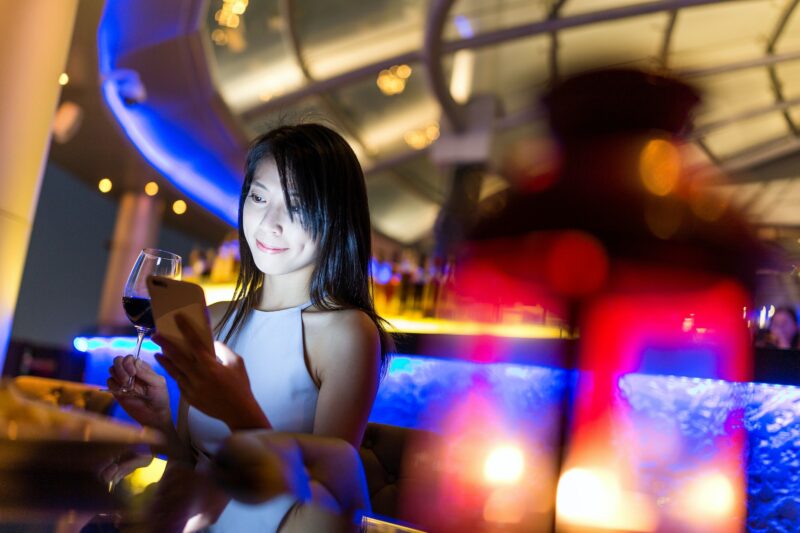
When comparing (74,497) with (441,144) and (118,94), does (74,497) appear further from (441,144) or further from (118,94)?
(441,144)

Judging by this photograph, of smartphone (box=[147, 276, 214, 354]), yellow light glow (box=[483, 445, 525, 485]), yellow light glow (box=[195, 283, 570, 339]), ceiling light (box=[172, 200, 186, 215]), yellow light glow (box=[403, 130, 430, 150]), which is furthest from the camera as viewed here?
yellow light glow (box=[403, 130, 430, 150])

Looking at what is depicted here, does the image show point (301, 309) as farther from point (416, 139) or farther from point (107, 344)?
point (416, 139)

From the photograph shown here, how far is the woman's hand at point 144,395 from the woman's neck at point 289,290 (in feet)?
0.72

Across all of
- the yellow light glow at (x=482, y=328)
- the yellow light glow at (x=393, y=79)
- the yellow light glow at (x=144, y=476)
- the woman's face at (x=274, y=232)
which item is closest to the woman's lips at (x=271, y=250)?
the woman's face at (x=274, y=232)

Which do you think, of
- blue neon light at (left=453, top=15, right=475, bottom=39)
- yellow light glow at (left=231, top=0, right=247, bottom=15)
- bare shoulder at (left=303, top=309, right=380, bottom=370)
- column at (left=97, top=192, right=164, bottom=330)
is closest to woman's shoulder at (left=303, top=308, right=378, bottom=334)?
bare shoulder at (left=303, top=309, right=380, bottom=370)

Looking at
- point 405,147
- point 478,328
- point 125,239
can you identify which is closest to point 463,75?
point 405,147

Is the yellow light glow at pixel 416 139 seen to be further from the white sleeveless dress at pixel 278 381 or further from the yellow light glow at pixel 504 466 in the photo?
the white sleeveless dress at pixel 278 381

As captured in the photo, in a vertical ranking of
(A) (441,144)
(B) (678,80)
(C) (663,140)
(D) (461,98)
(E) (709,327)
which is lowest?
(E) (709,327)

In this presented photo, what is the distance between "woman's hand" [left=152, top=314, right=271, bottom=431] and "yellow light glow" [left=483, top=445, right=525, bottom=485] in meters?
1.10

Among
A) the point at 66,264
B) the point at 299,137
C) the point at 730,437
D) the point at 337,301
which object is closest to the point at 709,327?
the point at 730,437

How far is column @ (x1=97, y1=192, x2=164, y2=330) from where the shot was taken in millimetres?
8625

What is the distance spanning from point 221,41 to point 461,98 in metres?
2.78

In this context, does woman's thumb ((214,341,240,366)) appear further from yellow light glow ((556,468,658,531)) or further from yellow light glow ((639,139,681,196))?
yellow light glow ((556,468,658,531))

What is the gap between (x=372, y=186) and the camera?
10.7 meters
